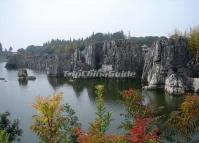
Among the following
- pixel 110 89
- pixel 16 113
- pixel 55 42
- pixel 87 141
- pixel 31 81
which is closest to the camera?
pixel 87 141

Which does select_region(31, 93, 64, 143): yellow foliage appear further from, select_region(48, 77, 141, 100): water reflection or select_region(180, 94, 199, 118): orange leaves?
select_region(48, 77, 141, 100): water reflection

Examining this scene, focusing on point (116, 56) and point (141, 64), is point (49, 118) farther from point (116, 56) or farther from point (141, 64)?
point (116, 56)

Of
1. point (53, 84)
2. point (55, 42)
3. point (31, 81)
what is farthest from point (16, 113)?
point (55, 42)

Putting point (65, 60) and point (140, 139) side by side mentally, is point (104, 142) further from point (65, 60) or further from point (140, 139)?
point (65, 60)

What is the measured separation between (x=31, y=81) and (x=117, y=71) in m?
17.9

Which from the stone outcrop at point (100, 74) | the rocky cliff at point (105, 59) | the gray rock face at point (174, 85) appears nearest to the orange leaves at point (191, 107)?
the gray rock face at point (174, 85)

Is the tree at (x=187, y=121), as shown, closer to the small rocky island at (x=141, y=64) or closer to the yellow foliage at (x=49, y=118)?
the yellow foliage at (x=49, y=118)

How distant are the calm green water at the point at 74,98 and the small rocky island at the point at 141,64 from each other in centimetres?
346

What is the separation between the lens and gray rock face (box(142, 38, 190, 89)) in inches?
2228

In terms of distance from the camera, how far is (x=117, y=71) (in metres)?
73.7

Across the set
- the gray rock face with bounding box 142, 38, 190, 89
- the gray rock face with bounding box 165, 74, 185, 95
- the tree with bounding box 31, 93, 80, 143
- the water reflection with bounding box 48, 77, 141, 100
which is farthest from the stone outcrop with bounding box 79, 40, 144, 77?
the tree with bounding box 31, 93, 80, 143

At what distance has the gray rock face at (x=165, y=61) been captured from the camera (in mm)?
56594

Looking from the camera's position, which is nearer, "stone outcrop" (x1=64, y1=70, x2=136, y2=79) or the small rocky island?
the small rocky island

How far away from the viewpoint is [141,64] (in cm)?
7431
